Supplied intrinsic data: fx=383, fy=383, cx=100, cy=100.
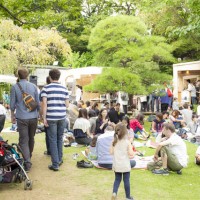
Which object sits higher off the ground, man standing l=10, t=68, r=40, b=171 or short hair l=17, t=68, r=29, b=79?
short hair l=17, t=68, r=29, b=79

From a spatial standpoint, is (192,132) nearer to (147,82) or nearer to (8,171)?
(147,82)

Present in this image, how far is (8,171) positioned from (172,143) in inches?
103

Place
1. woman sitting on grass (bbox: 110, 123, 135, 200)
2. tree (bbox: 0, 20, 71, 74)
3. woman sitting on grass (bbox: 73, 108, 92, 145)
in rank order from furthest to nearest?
tree (bbox: 0, 20, 71, 74), woman sitting on grass (bbox: 73, 108, 92, 145), woman sitting on grass (bbox: 110, 123, 135, 200)

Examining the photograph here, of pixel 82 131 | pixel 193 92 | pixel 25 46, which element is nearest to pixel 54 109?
pixel 82 131

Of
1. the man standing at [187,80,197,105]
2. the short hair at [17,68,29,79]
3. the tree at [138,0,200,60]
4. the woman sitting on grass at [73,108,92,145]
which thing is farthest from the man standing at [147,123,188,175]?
the tree at [138,0,200,60]

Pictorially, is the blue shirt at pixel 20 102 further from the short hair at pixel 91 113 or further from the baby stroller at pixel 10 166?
the short hair at pixel 91 113

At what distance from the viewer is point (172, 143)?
605 centimetres

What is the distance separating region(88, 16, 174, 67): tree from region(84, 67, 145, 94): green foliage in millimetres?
669

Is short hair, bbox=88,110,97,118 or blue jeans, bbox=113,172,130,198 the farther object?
short hair, bbox=88,110,97,118

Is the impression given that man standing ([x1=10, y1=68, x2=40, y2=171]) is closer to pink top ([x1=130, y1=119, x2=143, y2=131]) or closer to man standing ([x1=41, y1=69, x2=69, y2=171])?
man standing ([x1=41, y1=69, x2=69, y2=171])

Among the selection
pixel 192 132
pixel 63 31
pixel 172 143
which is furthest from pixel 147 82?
pixel 63 31

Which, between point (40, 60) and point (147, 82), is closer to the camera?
point (147, 82)

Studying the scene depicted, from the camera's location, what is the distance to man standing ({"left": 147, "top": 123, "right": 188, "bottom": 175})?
5.97 m

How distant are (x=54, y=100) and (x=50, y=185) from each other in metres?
1.32
